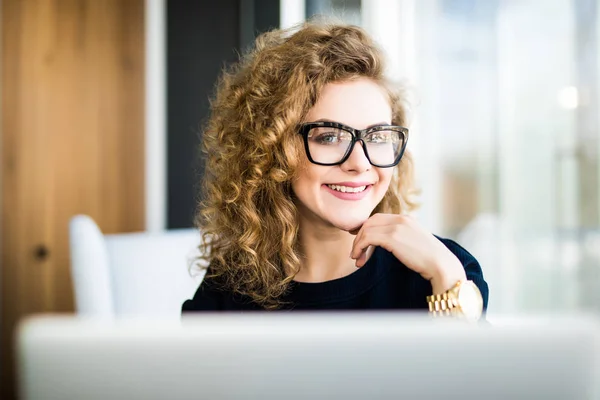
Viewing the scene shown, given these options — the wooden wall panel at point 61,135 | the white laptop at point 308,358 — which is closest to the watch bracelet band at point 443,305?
the white laptop at point 308,358

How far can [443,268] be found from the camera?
99 centimetres

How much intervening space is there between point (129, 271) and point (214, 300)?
481 mm

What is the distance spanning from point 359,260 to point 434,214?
1.26m

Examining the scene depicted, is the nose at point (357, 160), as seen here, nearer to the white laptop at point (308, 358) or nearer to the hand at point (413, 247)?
the hand at point (413, 247)

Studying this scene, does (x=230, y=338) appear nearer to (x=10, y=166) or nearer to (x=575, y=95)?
(x=575, y=95)

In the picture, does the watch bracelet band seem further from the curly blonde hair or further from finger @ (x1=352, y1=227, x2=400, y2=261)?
the curly blonde hair

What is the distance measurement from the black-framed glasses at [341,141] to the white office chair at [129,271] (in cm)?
61

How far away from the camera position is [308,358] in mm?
354

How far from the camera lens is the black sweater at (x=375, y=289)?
45.5 inches

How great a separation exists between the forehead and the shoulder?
470mm

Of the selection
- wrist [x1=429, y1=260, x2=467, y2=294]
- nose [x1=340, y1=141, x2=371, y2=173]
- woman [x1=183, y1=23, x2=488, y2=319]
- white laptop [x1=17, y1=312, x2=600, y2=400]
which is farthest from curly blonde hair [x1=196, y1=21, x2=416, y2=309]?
white laptop [x1=17, y1=312, x2=600, y2=400]

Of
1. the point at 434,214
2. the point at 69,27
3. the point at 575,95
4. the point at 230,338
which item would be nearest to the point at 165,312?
the point at 434,214

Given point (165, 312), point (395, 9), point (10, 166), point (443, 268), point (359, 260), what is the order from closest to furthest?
point (443, 268)
point (359, 260)
point (165, 312)
point (395, 9)
point (10, 166)

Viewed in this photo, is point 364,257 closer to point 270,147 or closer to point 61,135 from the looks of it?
point 270,147
